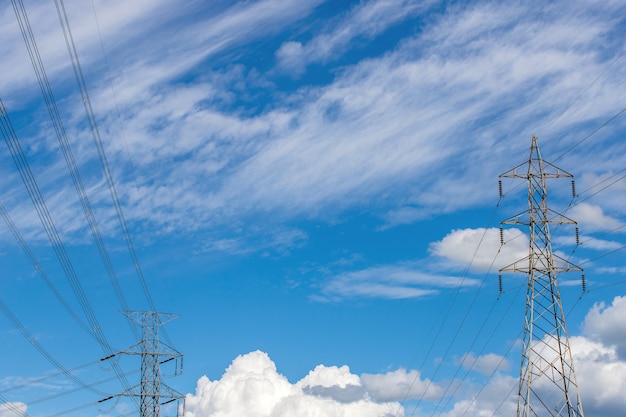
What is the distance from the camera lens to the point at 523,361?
56.3 metres

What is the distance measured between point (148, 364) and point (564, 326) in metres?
61.6

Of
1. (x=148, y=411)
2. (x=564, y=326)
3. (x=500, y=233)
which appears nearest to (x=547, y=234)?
(x=500, y=233)

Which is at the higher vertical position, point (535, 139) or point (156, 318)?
point (156, 318)

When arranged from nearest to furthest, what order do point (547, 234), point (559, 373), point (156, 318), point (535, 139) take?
point (559, 373) → point (547, 234) → point (535, 139) → point (156, 318)

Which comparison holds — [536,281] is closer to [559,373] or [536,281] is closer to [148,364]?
[559,373]

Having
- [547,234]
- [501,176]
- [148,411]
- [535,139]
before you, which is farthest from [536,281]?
[148,411]

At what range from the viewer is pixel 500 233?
60031 mm

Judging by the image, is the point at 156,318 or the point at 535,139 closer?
the point at 535,139

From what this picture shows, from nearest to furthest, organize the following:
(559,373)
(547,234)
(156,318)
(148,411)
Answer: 1. (559,373)
2. (547,234)
3. (148,411)
4. (156,318)

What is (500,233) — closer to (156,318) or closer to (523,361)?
(523,361)

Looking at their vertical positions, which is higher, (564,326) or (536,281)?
(536,281)

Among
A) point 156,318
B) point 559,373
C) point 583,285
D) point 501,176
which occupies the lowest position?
point 559,373

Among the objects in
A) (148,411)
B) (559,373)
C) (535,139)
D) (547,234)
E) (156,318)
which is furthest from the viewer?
(156,318)

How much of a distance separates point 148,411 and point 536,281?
58421 millimetres
